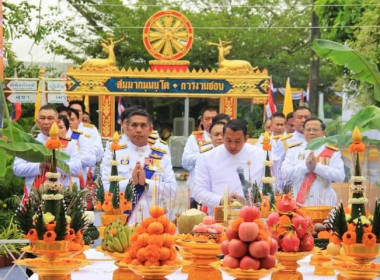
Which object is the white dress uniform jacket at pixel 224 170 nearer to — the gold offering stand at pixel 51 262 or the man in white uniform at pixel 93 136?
the gold offering stand at pixel 51 262

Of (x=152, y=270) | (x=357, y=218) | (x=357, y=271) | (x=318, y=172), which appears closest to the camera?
(x=152, y=270)

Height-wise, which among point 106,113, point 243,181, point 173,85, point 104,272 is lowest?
point 104,272

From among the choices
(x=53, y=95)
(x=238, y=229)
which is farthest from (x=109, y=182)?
(x=53, y=95)

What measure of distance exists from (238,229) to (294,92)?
29.5 meters

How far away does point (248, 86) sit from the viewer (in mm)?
21672

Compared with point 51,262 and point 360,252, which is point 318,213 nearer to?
point 360,252

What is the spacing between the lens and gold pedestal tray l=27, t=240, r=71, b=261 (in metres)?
5.02

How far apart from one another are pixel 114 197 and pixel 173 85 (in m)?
14.9

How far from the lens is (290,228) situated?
5.25m

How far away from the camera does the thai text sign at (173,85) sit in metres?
21.8

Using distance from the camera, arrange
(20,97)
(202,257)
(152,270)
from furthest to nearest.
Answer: (20,97)
(202,257)
(152,270)

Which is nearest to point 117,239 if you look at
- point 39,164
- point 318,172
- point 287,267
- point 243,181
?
point 287,267

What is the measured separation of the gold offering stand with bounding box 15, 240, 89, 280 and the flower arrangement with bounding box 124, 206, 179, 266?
1.04ft

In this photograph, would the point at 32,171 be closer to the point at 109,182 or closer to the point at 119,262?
the point at 109,182
